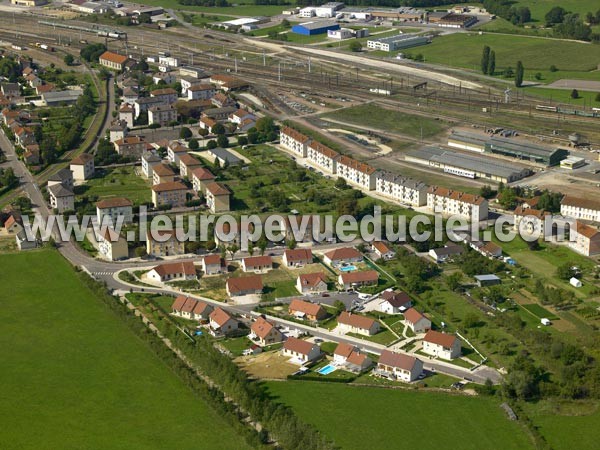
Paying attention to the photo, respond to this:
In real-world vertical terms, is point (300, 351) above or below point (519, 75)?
below

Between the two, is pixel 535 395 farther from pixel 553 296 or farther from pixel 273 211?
pixel 273 211

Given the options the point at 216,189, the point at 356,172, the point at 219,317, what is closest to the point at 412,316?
the point at 219,317

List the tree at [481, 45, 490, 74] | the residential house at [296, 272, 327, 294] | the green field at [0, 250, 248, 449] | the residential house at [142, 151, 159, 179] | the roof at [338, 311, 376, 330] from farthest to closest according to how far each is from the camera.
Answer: the tree at [481, 45, 490, 74] < the residential house at [142, 151, 159, 179] < the residential house at [296, 272, 327, 294] < the roof at [338, 311, 376, 330] < the green field at [0, 250, 248, 449]

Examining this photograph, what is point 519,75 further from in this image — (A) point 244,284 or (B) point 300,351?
(B) point 300,351

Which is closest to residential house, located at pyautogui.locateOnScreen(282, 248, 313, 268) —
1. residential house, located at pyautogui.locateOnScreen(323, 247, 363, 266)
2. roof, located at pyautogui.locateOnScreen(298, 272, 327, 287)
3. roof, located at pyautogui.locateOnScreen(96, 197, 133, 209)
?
residential house, located at pyautogui.locateOnScreen(323, 247, 363, 266)

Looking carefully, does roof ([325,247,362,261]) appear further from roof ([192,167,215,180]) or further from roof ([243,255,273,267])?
roof ([192,167,215,180])

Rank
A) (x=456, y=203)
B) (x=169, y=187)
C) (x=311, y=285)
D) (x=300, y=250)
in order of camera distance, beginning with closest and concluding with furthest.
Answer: (x=311, y=285)
(x=300, y=250)
(x=456, y=203)
(x=169, y=187)
